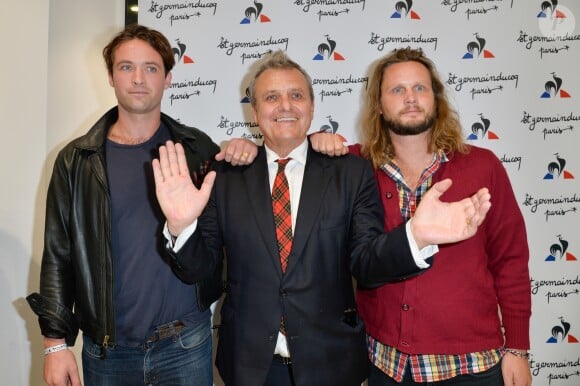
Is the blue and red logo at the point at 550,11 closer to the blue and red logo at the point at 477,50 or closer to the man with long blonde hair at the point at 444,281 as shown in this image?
the blue and red logo at the point at 477,50

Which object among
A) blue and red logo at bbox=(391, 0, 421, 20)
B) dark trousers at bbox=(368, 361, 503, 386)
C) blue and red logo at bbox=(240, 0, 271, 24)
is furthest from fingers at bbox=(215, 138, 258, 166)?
blue and red logo at bbox=(391, 0, 421, 20)

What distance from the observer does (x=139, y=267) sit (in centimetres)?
182

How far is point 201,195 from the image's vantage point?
5.08 feet

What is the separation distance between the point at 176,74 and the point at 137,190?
1.34m

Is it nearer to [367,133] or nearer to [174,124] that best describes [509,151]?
[367,133]

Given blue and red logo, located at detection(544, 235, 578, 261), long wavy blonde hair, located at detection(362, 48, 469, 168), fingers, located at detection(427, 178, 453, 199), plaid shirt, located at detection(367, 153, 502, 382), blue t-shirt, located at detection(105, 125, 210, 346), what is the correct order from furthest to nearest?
blue and red logo, located at detection(544, 235, 578, 261), long wavy blonde hair, located at detection(362, 48, 469, 168), blue t-shirt, located at detection(105, 125, 210, 346), plaid shirt, located at detection(367, 153, 502, 382), fingers, located at detection(427, 178, 453, 199)

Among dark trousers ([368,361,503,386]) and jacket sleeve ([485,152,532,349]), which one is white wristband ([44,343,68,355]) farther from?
jacket sleeve ([485,152,532,349])

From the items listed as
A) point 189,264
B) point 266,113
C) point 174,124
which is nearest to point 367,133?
point 266,113

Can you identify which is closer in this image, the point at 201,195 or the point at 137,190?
the point at 201,195

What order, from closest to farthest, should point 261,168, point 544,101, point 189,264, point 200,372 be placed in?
1. point 189,264
2. point 261,168
3. point 200,372
4. point 544,101

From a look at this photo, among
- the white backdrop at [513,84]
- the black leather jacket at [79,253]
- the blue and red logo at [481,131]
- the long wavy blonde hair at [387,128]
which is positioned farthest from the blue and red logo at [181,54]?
the blue and red logo at [481,131]

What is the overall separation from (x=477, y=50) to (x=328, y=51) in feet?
3.19

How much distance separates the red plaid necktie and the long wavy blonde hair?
0.48 meters

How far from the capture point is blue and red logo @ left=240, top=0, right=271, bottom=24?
9.50 ft
